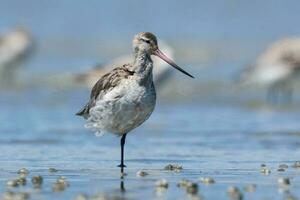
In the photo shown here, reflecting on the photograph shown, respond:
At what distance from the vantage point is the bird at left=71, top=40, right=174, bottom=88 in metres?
18.7

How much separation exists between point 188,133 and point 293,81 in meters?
6.72

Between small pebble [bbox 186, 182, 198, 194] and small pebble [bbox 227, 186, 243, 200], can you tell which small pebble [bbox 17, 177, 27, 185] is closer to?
small pebble [bbox 186, 182, 198, 194]

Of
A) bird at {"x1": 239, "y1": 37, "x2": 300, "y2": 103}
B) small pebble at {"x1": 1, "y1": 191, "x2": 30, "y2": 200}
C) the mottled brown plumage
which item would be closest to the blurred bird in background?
bird at {"x1": 239, "y1": 37, "x2": 300, "y2": 103}

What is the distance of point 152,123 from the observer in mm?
15219

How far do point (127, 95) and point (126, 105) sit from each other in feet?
0.32

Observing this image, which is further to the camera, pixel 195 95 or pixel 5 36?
pixel 5 36

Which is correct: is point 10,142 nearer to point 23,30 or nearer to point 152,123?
point 152,123

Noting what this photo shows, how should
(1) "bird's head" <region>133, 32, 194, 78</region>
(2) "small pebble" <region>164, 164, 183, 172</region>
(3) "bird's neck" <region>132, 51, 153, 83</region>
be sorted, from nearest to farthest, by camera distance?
(2) "small pebble" <region>164, 164, 183, 172</region> < (3) "bird's neck" <region>132, 51, 153, 83</region> < (1) "bird's head" <region>133, 32, 194, 78</region>

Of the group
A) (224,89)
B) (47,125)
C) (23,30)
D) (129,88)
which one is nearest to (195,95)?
(224,89)

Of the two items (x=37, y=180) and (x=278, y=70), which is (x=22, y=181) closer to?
(x=37, y=180)


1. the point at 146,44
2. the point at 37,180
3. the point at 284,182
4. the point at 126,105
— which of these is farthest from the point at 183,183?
the point at 146,44

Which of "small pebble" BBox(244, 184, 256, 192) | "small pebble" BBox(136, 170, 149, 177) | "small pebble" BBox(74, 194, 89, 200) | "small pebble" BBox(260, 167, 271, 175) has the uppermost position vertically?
"small pebble" BBox(260, 167, 271, 175)

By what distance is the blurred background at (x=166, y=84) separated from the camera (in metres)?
11.7

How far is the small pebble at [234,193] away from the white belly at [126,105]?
1971mm
